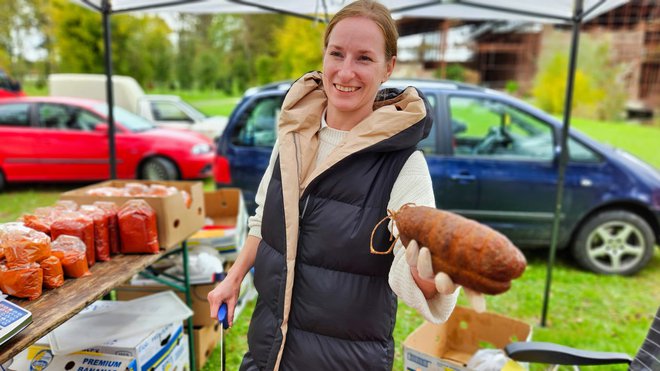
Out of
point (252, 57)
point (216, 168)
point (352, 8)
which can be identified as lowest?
point (216, 168)

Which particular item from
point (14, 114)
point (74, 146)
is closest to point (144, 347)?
point (74, 146)

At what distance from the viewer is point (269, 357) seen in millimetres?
1478

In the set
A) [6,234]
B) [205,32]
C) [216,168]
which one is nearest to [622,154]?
[216,168]

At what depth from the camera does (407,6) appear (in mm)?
3465

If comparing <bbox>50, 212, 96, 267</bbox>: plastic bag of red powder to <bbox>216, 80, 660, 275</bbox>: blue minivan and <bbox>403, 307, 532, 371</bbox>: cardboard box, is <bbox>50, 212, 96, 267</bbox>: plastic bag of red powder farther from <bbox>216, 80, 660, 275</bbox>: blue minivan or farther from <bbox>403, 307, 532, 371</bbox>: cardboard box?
<bbox>216, 80, 660, 275</bbox>: blue minivan

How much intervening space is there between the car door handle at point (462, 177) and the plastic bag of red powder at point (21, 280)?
3625 mm

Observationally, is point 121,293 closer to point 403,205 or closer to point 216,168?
point 216,168

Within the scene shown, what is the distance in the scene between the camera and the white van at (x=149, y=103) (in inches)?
400

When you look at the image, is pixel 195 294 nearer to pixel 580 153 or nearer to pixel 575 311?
pixel 575 311

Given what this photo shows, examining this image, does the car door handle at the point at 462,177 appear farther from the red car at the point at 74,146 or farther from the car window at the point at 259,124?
the red car at the point at 74,146

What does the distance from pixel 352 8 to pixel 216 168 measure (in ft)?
11.7

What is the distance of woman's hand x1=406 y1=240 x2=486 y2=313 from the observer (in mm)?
996

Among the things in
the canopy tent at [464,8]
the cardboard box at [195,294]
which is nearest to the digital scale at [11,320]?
the cardboard box at [195,294]

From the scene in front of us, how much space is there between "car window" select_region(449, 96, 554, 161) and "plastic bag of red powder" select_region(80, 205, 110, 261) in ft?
11.3
